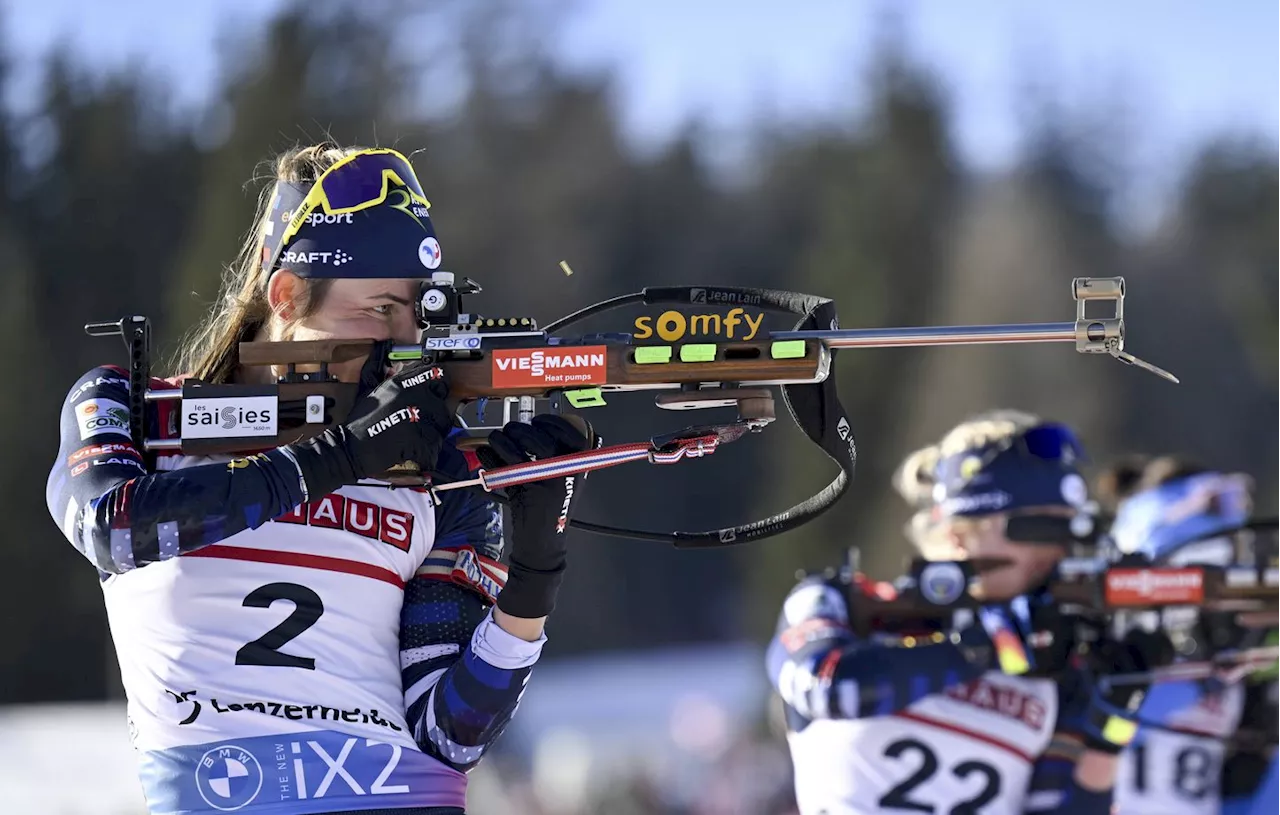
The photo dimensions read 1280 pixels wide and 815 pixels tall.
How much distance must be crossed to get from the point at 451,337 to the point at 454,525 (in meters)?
0.39

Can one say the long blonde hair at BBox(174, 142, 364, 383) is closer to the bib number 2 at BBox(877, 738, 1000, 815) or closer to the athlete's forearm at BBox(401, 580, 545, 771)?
the athlete's forearm at BBox(401, 580, 545, 771)

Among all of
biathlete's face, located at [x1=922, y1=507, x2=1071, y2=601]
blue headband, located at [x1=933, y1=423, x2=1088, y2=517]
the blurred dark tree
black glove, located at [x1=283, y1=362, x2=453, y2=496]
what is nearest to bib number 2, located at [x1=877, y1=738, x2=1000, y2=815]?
biathlete's face, located at [x1=922, y1=507, x2=1071, y2=601]

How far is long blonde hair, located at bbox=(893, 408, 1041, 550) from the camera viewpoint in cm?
513

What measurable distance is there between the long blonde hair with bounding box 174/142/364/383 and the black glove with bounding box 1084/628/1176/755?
2751 millimetres

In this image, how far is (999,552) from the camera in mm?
5059

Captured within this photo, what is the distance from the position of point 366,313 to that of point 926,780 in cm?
226

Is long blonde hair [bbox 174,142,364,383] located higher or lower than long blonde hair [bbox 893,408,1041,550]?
higher

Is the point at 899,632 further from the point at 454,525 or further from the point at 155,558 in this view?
the point at 155,558

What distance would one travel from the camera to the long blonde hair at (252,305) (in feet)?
11.5

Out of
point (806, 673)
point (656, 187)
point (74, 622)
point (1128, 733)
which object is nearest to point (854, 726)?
point (806, 673)

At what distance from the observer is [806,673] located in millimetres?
4695

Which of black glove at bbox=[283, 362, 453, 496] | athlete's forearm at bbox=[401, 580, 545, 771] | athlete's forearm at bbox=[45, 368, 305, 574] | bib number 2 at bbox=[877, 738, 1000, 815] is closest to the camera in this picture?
athlete's forearm at bbox=[45, 368, 305, 574]

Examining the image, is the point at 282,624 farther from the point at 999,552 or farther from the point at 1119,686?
the point at 1119,686

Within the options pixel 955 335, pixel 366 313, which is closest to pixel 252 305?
pixel 366 313
